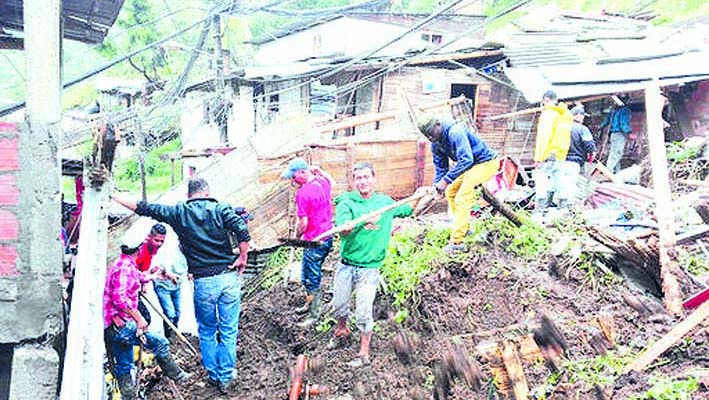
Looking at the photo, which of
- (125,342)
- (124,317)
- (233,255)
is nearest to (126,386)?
(125,342)

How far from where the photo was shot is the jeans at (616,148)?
12.2 meters

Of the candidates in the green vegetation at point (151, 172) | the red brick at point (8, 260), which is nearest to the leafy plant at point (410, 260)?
the red brick at point (8, 260)

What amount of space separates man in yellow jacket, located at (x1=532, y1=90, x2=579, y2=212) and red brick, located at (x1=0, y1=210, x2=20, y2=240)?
6.59 meters

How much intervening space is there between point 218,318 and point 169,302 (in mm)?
1416

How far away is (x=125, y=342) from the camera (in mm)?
4934

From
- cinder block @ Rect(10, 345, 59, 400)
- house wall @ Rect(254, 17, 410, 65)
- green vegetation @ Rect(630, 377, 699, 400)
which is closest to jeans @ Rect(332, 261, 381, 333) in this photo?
green vegetation @ Rect(630, 377, 699, 400)

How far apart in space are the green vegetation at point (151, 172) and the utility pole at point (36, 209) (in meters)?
20.9

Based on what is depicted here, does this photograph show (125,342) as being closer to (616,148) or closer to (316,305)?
(316,305)

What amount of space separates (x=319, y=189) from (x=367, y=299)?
150 centimetres

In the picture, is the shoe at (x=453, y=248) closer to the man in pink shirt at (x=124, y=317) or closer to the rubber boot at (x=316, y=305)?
the rubber boot at (x=316, y=305)

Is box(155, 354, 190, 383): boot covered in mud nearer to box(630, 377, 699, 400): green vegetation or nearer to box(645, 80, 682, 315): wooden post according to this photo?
box(630, 377, 699, 400): green vegetation

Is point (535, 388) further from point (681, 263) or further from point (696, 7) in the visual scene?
point (696, 7)

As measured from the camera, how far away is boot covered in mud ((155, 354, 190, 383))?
5430 millimetres

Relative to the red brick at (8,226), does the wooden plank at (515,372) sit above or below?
below
